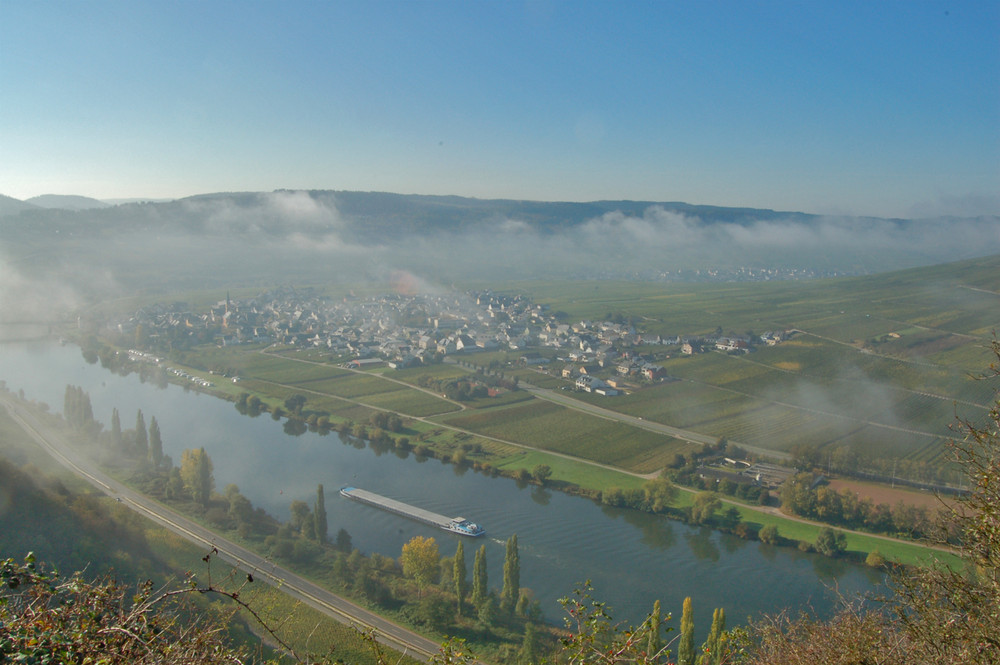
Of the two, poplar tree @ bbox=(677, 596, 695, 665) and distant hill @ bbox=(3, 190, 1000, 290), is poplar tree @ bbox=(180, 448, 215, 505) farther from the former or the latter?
distant hill @ bbox=(3, 190, 1000, 290)

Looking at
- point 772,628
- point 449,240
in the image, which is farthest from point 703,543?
point 449,240

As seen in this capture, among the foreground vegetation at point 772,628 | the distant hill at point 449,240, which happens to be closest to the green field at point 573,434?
the foreground vegetation at point 772,628

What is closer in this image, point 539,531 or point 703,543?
point 703,543

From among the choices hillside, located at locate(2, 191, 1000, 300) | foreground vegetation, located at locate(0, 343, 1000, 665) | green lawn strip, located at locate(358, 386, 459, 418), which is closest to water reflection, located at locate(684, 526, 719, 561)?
foreground vegetation, located at locate(0, 343, 1000, 665)

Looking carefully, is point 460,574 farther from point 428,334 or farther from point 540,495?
point 428,334

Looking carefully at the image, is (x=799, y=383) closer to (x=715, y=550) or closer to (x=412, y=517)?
(x=715, y=550)

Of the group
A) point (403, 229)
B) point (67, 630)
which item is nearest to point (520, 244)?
point (403, 229)

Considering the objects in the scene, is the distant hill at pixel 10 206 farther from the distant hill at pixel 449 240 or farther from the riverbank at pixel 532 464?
the riverbank at pixel 532 464
